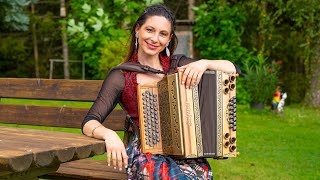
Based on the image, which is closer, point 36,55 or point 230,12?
point 230,12

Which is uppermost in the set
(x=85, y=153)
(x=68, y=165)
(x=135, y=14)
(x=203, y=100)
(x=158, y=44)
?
(x=135, y=14)

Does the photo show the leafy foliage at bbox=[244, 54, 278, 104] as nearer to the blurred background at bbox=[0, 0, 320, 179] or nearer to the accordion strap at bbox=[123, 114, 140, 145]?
the blurred background at bbox=[0, 0, 320, 179]

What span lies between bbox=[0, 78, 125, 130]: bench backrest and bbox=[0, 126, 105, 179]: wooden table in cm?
113

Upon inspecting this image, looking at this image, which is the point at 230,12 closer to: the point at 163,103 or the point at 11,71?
the point at 11,71

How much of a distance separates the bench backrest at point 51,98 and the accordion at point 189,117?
1.05 metres

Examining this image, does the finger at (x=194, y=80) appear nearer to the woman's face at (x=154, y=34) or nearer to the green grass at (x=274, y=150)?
the woman's face at (x=154, y=34)

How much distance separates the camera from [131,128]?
11.5ft

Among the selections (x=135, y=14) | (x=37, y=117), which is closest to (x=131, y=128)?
(x=37, y=117)

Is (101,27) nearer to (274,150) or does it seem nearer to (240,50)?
(240,50)

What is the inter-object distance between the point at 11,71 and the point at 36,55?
→ 0.95m

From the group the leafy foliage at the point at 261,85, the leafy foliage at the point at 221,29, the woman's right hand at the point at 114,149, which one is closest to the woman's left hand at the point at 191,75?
the woman's right hand at the point at 114,149

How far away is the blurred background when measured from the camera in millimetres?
7020

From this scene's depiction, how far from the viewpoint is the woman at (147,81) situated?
10.4ft

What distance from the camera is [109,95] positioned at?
3424mm
